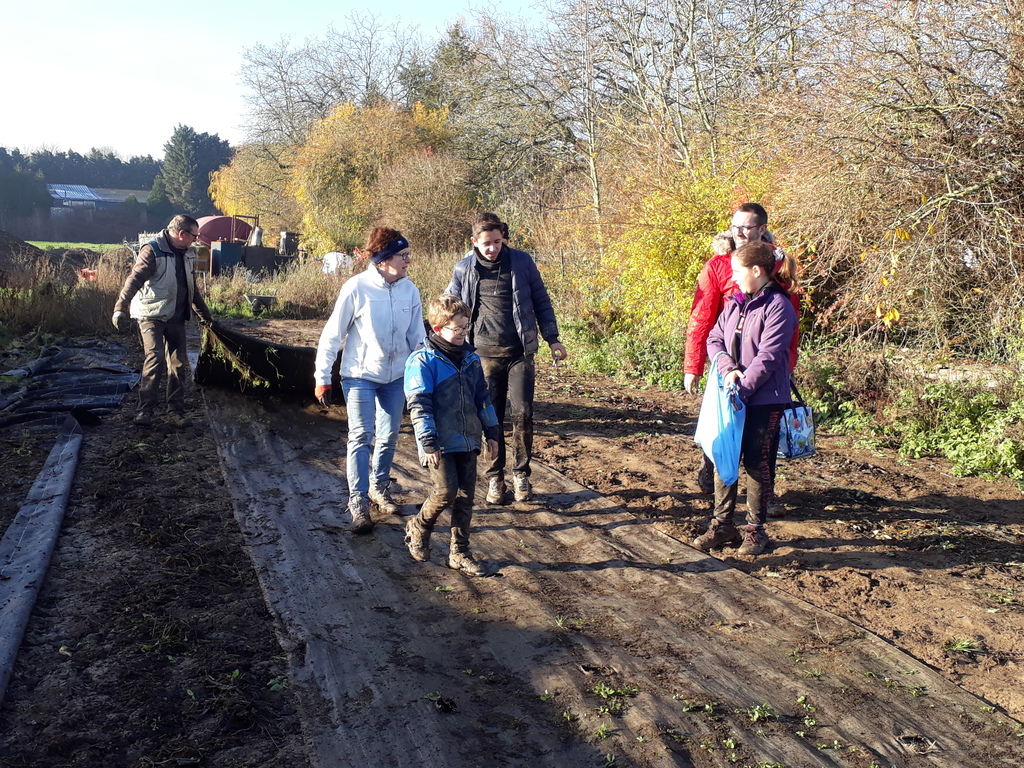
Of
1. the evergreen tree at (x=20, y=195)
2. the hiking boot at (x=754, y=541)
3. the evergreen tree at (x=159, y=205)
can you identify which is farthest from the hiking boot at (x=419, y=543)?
the evergreen tree at (x=159, y=205)

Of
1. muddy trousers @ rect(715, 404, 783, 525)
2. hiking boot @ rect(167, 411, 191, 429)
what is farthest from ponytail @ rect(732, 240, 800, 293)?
hiking boot @ rect(167, 411, 191, 429)

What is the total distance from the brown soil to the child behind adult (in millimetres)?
382

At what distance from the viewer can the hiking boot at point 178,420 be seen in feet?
26.6

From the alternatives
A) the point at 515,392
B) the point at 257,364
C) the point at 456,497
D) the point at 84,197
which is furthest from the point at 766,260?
the point at 84,197

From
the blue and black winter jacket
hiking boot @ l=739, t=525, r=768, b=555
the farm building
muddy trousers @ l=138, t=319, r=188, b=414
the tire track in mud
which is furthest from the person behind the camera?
the farm building

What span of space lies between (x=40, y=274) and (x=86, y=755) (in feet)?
48.0

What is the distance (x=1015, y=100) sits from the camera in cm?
→ 692

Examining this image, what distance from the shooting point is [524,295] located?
5777 millimetres

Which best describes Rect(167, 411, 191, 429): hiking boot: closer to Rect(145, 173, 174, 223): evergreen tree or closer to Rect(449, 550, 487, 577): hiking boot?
Rect(449, 550, 487, 577): hiking boot

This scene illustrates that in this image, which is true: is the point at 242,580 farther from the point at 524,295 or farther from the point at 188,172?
the point at 188,172

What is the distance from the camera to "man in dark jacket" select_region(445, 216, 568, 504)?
18.9 feet

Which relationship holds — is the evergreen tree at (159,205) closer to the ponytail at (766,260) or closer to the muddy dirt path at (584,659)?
the muddy dirt path at (584,659)

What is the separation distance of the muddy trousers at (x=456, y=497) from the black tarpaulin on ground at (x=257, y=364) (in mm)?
4575

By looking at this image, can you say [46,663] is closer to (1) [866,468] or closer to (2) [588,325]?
(1) [866,468]
